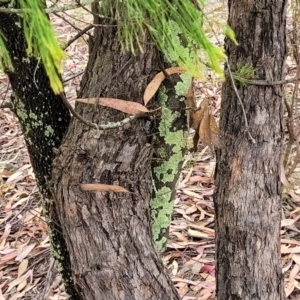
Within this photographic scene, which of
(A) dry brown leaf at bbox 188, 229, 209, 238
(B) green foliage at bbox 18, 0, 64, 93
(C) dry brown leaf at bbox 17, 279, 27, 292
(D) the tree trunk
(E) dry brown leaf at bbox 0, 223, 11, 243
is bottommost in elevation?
(C) dry brown leaf at bbox 17, 279, 27, 292

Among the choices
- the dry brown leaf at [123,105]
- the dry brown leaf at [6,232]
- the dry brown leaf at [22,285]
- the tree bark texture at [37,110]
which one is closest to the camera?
the dry brown leaf at [123,105]

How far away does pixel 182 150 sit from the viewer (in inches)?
62.3

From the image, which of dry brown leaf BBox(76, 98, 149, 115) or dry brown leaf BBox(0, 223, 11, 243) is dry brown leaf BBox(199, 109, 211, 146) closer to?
dry brown leaf BBox(76, 98, 149, 115)

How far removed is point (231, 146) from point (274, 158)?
0.12 m

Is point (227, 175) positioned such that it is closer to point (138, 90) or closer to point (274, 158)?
point (274, 158)

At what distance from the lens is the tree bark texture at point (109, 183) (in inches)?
51.3

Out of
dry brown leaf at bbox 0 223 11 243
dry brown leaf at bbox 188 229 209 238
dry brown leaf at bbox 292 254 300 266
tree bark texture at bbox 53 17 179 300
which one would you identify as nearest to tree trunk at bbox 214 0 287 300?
tree bark texture at bbox 53 17 179 300

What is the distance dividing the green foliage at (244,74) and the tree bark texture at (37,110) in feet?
1.51

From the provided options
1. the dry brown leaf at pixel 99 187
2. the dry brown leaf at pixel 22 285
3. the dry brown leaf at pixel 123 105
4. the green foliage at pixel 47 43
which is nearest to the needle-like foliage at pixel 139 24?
the green foliage at pixel 47 43

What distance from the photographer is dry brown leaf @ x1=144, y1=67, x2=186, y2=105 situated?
4.24 ft

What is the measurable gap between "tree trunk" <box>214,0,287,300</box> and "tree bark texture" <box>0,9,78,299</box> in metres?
0.44

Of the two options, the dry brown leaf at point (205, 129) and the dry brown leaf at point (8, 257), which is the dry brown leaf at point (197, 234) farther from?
the dry brown leaf at point (205, 129)

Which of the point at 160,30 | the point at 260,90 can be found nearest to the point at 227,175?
the point at 260,90

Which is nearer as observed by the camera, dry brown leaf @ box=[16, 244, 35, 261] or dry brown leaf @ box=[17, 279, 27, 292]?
dry brown leaf @ box=[17, 279, 27, 292]
